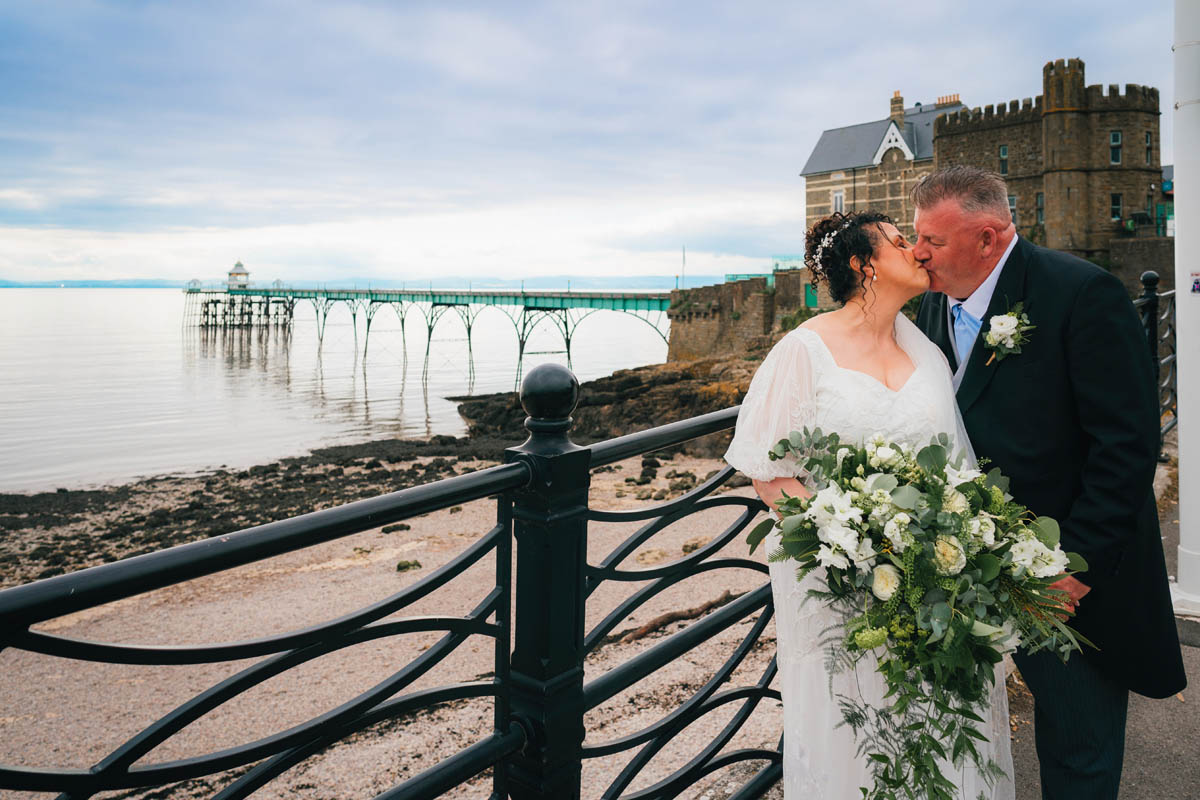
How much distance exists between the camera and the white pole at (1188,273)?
3.90 metres

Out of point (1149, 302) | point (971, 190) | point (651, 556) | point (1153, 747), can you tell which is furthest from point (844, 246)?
point (651, 556)

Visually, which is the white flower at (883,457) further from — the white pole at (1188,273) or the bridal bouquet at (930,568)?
the white pole at (1188,273)

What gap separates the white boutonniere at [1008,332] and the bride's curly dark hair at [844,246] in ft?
1.25

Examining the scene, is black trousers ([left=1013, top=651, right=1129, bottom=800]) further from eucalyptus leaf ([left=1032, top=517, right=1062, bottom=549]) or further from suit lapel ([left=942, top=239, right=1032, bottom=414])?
suit lapel ([left=942, top=239, right=1032, bottom=414])

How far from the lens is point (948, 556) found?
183 centimetres

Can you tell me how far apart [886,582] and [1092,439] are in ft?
3.04

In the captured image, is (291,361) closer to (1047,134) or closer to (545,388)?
(1047,134)

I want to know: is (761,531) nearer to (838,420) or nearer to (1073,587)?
(838,420)

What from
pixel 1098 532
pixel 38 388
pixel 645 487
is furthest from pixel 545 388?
pixel 38 388

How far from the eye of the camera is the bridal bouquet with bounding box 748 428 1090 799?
1.86 metres

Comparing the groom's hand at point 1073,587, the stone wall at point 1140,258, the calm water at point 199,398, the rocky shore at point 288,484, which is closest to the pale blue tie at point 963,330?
the groom's hand at point 1073,587

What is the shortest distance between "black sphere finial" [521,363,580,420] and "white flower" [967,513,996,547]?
3.09 ft

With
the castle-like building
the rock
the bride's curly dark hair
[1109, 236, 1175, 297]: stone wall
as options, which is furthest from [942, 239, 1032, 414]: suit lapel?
the castle-like building

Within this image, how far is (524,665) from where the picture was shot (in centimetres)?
199
